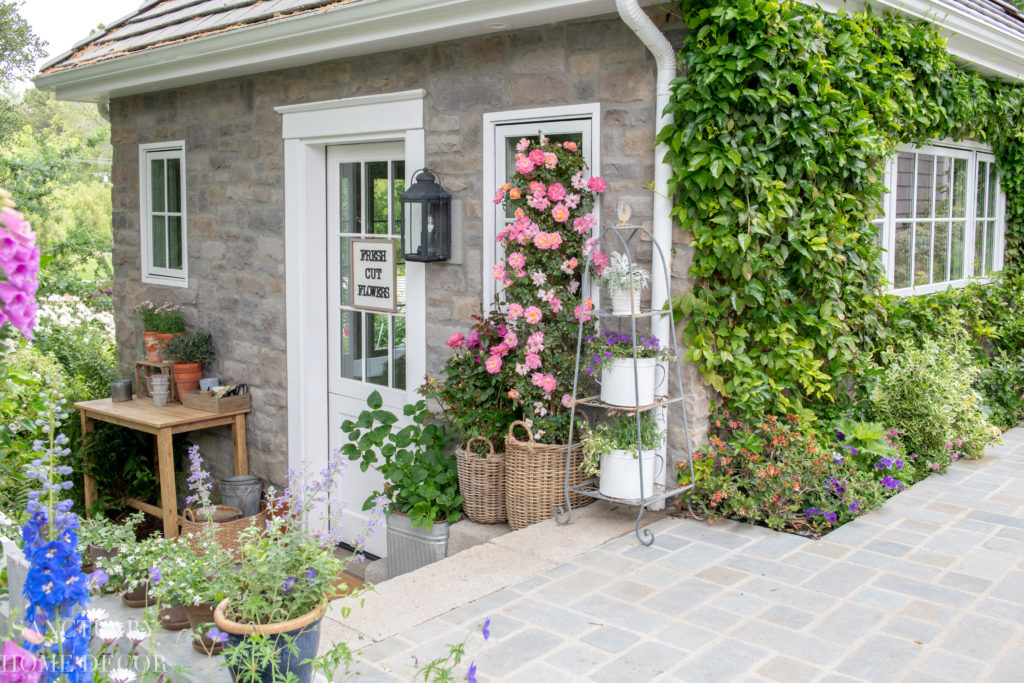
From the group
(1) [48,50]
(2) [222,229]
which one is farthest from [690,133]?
(1) [48,50]

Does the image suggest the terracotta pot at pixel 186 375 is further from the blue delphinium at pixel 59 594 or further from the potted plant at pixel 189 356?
the blue delphinium at pixel 59 594

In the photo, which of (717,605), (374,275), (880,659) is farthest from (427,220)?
(880,659)

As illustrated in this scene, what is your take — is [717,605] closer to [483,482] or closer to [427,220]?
[483,482]

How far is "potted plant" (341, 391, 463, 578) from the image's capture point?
4777 mm

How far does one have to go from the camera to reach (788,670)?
2941 millimetres

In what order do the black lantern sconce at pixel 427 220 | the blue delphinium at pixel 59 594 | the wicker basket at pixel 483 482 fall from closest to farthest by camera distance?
the blue delphinium at pixel 59 594, the wicker basket at pixel 483 482, the black lantern sconce at pixel 427 220

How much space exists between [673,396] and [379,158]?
2415 mm

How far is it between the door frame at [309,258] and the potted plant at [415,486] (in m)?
0.92

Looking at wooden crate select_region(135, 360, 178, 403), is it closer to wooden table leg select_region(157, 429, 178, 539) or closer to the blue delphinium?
wooden table leg select_region(157, 429, 178, 539)

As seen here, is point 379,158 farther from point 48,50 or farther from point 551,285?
point 48,50

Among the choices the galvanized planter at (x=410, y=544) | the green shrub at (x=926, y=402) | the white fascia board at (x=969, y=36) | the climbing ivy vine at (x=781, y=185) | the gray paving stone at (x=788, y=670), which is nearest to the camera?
the gray paving stone at (x=788, y=670)

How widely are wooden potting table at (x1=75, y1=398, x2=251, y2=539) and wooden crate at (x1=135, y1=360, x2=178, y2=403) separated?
0.10 m

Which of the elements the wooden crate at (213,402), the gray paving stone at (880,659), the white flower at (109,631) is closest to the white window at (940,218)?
the gray paving stone at (880,659)

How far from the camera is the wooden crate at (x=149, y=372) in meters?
6.48
